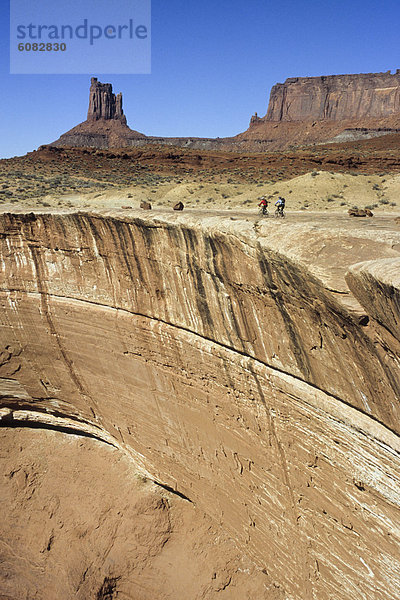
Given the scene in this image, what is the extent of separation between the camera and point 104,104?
109 m

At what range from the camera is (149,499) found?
26.8ft

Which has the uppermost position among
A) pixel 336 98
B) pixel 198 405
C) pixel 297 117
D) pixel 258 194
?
pixel 336 98

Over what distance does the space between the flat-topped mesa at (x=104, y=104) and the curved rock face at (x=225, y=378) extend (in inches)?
4544

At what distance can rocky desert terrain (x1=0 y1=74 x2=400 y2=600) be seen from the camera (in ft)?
15.1

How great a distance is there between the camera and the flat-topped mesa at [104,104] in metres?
108

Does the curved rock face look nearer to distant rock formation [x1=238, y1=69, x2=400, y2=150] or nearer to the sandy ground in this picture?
the sandy ground

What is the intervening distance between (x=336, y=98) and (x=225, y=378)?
113105 mm

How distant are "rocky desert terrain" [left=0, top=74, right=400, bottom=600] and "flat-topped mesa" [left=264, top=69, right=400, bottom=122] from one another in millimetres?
104517

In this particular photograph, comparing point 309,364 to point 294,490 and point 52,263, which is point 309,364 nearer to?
point 294,490

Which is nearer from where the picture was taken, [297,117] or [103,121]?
[297,117]

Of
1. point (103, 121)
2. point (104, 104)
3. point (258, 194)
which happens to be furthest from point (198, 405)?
point (104, 104)

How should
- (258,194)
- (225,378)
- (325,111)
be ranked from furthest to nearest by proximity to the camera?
(325,111) < (258,194) < (225,378)

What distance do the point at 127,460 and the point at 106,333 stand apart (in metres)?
3.42

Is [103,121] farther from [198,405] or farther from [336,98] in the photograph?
[198,405]
